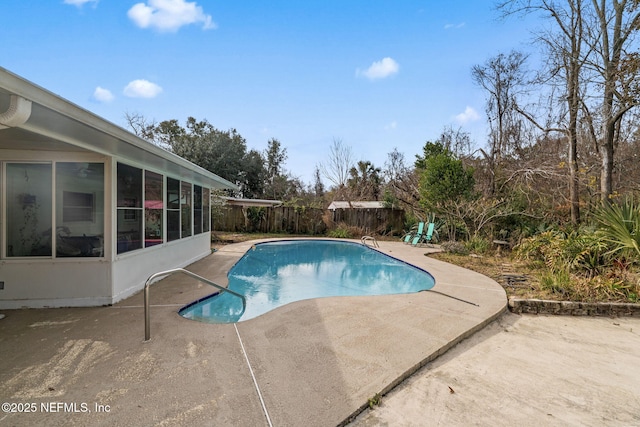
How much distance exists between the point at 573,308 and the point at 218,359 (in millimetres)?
5637

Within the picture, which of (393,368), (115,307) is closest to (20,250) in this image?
(115,307)

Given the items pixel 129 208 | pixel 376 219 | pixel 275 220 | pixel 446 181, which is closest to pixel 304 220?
pixel 275 220

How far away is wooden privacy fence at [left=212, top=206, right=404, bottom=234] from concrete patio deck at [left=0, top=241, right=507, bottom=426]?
1144 cm

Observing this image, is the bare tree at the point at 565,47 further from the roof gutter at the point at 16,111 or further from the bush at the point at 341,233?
the roof gutter at the point at 16,111

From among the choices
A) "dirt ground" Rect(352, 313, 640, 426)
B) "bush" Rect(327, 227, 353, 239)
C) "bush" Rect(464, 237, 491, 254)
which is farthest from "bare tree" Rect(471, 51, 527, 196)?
"dirt ground" Rect(352, 313, 640, 426)

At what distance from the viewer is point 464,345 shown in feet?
12.2

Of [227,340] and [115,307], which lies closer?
[227,340]

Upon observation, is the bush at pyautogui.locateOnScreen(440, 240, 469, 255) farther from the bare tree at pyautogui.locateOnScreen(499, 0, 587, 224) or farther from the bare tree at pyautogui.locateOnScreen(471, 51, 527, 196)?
the bare tree at pyautogui.locateOnScreen(471, 51, 527, 196)

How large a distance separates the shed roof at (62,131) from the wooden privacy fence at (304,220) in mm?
10853

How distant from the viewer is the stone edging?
491 cm

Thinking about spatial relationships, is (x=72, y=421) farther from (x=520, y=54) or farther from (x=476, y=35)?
(x=520, y=54)

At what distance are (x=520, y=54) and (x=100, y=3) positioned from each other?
17.6 metres

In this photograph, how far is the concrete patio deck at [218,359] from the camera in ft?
7.59

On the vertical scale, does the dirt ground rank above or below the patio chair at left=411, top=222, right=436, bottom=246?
below
